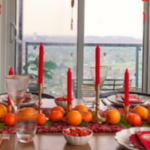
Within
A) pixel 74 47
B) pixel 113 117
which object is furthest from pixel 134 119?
pixel 74 47

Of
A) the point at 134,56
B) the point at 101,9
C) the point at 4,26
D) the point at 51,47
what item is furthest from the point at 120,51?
the point at 4,26

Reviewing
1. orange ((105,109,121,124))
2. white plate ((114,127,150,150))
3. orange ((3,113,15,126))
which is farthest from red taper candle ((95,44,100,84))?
orange ((3,113,15,126))

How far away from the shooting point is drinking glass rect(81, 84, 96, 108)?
1.43 m

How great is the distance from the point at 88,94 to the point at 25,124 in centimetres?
55

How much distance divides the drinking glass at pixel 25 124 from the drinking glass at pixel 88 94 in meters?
0.48

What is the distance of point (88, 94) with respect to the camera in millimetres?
1454

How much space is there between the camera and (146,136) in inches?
38.7

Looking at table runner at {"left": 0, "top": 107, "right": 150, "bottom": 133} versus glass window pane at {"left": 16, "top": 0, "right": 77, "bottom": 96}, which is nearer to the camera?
table runner at {"left": 0, "top": 107, "right": 150, "bottom": 133}

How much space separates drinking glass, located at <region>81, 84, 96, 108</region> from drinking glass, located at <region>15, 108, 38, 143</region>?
48 centimetres

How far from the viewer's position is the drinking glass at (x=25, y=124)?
962 millimetres

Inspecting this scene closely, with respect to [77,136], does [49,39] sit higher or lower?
higher

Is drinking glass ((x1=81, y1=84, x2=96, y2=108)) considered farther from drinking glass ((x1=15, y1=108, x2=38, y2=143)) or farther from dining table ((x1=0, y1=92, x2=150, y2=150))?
drinking glass ((x1=15, y1=108, x2=38, y2=143))

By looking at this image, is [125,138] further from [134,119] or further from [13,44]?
[13,44]

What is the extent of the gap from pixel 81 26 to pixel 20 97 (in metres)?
2.17
